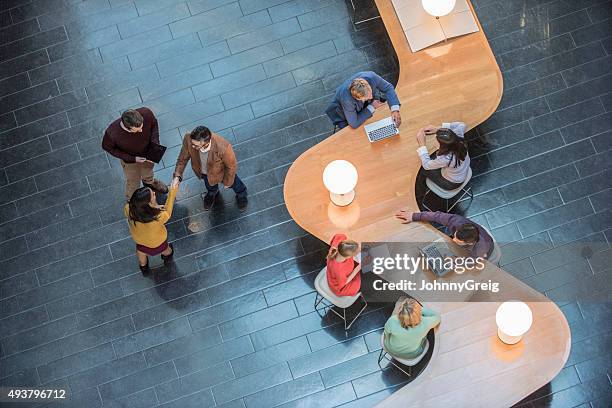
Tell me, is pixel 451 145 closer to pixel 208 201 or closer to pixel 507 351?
pixel 507 351

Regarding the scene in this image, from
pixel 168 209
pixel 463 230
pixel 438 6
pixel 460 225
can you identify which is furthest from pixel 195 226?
pixel 438 6

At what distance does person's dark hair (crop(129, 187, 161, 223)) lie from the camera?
23.1ft

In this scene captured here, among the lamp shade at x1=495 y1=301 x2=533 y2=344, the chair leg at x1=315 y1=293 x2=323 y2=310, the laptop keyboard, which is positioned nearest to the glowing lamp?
the laptop keyboard

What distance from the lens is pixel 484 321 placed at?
6.96m

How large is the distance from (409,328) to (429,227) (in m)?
0.99

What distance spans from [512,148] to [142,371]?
4.29 metres

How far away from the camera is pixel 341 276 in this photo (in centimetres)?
712

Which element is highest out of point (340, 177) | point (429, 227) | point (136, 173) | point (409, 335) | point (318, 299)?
point (136, 173)

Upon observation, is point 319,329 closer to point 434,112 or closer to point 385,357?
point 385,357

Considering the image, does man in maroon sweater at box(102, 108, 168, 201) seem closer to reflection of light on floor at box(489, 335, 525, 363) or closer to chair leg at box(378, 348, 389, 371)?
chair leg at box(378, 348, 389, 371)

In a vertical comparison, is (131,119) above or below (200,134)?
above

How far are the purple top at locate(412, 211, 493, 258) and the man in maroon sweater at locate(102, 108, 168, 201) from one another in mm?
2553

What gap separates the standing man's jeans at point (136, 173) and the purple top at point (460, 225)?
2630 mm

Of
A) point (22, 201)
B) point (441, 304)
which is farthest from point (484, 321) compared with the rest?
point (22, 201)
